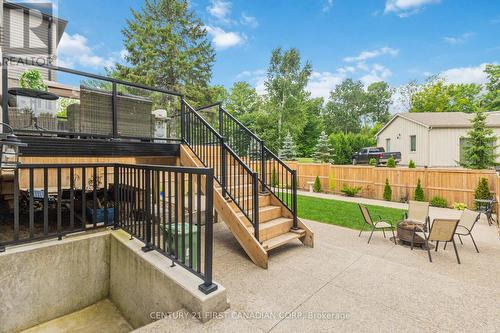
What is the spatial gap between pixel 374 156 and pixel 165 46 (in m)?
17.1

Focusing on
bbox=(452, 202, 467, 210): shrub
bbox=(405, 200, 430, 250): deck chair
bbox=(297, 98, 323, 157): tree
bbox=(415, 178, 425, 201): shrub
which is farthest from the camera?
bbox=(297, 98, 323, 157): tree

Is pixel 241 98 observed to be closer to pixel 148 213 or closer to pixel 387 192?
pixel 387 192

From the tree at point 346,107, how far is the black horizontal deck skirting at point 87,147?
3500 cm

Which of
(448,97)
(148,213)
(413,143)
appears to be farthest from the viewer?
(448,97)

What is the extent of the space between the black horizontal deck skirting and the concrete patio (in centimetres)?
214

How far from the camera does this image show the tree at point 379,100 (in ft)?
118

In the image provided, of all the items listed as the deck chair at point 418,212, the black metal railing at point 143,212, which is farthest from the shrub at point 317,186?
the black metal railing at point 143,212

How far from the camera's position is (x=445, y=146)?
15.8m

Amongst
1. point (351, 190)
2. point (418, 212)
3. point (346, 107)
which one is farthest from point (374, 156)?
point (346, 107)

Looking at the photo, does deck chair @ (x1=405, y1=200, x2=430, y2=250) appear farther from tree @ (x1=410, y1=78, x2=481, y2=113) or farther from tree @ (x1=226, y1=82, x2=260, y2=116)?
tree @ (x1=410, y1=78, x2=481, y2=113)

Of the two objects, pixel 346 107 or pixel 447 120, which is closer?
pixel 447 120

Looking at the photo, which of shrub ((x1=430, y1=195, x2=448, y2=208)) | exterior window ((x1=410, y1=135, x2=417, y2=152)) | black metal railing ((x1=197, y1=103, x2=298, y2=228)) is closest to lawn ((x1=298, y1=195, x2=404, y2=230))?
black metal railing ((x1=197, y1=103, x2=298, y2=228))

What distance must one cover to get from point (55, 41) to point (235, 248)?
12.0m

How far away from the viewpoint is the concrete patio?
224 cm
